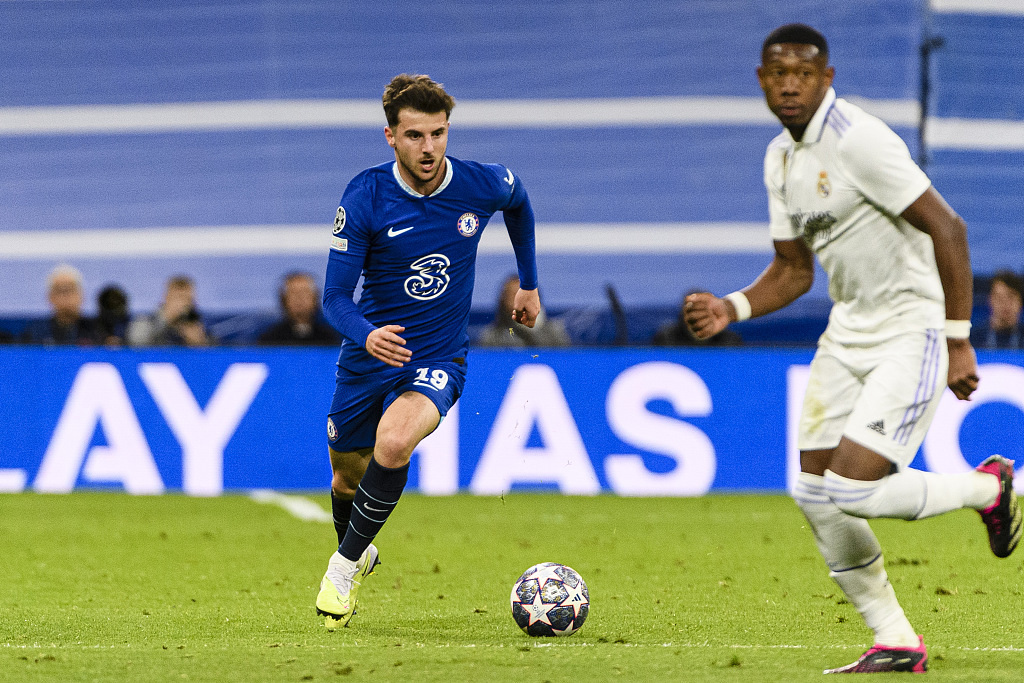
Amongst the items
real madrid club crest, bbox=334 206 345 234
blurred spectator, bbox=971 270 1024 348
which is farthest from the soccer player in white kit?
blurred spectator, bbox=971 270 1024 348

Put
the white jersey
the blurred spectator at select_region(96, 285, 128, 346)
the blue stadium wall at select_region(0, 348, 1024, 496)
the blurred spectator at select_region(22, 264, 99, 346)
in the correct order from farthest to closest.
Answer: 1. the blurred spectator at select_region(96, 285, 128, 346)
2. the blurred spectator at select_region(22, 264, 99, 346)
3. the blue stadium wall at select_region(0, 348, 1024, 496)
4. the white jersey

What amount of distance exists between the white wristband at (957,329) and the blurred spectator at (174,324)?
8139mm

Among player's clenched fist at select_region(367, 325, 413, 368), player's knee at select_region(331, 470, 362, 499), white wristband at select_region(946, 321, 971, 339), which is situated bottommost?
player's knee at select_region(331, 470, 362, 499)

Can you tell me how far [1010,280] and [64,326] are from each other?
811 cm

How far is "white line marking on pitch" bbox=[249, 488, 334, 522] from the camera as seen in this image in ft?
32.3

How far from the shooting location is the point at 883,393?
14.3 ft

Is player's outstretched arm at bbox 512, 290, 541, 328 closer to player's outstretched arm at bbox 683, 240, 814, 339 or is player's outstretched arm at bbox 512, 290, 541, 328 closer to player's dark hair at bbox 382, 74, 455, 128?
player's dark hair at bbox 382, 74, 455, 128

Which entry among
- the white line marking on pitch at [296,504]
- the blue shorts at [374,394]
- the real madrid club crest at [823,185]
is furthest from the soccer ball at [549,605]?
the white line marking on pitch at [296,504]

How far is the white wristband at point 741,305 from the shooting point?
467cm

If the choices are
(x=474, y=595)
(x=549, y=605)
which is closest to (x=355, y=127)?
(x=474, y=595)

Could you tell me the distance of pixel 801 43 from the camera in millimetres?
4375

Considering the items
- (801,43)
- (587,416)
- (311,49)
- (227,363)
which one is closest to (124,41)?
(311,49)

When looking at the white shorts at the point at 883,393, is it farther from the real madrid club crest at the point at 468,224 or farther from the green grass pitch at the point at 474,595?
the real madrid club crest at the point at 468,224

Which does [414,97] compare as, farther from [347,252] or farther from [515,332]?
[515,332]
